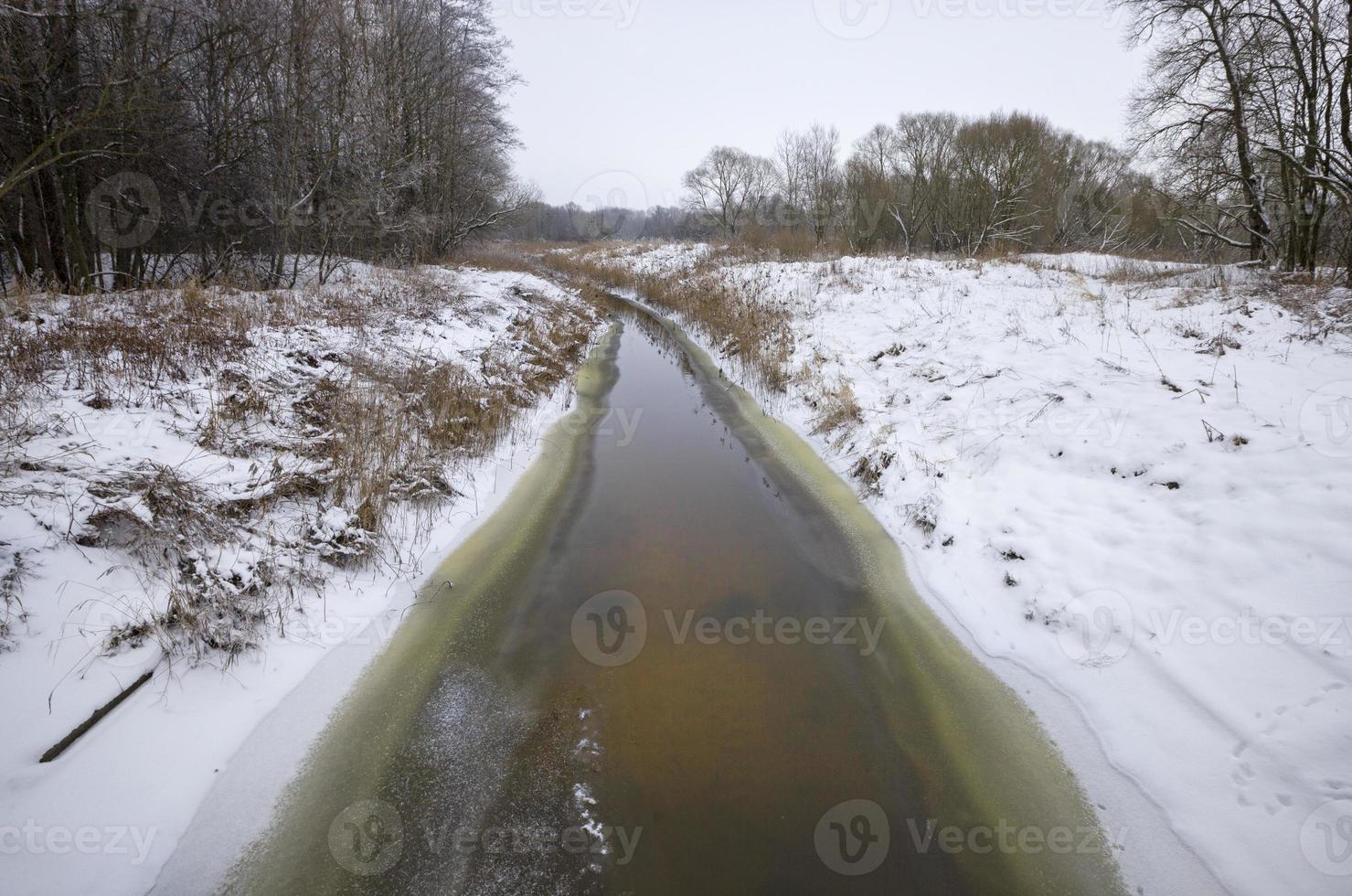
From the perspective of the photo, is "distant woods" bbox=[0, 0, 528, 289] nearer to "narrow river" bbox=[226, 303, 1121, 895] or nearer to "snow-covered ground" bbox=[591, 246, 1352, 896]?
"narrow river" bbox=[226, 303, 1121, 895]

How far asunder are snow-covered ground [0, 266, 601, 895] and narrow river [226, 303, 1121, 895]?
47 cm

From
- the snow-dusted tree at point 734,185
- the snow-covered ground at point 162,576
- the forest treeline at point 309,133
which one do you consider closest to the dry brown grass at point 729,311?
the snow-covered ground at point 162,576

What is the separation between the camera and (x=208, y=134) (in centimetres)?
1053

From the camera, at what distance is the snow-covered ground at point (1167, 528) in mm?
2686

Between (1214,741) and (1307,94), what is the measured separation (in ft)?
46.4

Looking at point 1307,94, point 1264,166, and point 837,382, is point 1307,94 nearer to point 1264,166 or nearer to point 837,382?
point 1264,166

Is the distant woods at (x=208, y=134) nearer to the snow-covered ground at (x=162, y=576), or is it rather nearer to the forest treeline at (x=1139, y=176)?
Answer: the snow-covered ground at (x=162, y=576)

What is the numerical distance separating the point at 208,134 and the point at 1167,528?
52.6ft

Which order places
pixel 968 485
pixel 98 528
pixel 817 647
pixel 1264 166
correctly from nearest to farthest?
pixel 98 528 → pixel 817 647 → pixel 968 485 → pixel 1264 166

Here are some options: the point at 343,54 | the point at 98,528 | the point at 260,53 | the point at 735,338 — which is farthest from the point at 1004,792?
the point at 343,54

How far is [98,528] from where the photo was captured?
3508mm

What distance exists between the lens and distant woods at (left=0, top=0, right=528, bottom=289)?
7684mm

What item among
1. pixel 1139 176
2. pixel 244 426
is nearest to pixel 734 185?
pixel 1139 176

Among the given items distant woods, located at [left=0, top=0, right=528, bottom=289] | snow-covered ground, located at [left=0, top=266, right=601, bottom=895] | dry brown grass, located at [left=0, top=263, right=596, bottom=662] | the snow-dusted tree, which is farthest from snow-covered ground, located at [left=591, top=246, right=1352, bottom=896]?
the snow-dusted tree
